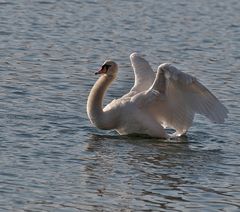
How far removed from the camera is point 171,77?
12.1m

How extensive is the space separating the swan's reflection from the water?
1cm

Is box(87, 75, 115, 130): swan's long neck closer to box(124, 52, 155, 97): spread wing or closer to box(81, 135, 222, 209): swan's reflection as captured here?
box(81, 135, 222, 209): swan's reflection

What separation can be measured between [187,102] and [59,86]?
298 centimetres

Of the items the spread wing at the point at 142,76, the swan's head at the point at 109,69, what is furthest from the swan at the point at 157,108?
the spread wing at the point at 142,76

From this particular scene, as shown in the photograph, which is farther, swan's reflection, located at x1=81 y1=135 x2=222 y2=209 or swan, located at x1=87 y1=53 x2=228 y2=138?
swan, located at x1=87 y1=53 x2=228 y2=138

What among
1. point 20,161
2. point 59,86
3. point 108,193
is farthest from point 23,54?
point 108,193

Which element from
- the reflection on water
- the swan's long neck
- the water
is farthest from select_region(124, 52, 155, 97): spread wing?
the reflection on water

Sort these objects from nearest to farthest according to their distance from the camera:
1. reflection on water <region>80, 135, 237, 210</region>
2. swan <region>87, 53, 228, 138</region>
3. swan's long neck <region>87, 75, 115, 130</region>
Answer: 1. reflection on water <region>80, 135, 237, 210</region>
2. swan <region>87, 53, 228, 138</region>
3. swan's long neck <region>87, 75, 115, 130</region>

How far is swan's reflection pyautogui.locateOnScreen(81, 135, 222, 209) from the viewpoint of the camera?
32.3 ft

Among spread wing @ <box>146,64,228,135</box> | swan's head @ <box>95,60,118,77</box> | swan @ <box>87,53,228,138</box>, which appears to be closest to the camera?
spread wing @ <box>146,64,228,135</box>

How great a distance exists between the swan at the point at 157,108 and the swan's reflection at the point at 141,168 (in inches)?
6.6

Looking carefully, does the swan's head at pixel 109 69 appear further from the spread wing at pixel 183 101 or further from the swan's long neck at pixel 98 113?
the spread wing at pixel 183 101

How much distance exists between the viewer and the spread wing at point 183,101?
1245cm

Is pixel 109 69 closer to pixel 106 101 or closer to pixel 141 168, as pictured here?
pixel 106 101
